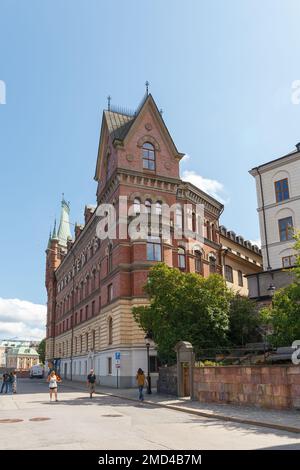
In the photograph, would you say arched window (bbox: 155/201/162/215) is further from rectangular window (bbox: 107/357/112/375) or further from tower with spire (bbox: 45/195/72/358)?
tower with spire (bbox: 45/195/72/358)

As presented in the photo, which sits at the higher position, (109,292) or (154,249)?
(154,249)

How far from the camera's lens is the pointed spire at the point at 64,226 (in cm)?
8131

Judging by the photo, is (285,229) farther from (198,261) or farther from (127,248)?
(127,248)

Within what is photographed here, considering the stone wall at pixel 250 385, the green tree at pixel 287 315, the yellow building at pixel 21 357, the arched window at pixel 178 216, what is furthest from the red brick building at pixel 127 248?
the yellow building at pixel 21 357

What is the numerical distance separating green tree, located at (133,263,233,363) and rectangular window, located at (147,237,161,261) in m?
9.72

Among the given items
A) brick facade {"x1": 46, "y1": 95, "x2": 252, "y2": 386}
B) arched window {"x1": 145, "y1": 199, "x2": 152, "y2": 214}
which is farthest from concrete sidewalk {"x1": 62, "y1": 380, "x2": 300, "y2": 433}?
arched window {"x1": 145, "y1": 199, "x2": 152, "y2": 214}

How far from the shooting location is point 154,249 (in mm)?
35625

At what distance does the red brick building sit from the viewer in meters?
34.5

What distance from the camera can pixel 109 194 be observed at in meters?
39.1

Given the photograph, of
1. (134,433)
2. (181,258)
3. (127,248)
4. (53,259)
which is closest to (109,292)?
(127,248)

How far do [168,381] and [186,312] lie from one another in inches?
160

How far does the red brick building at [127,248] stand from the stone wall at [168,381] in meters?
7.54

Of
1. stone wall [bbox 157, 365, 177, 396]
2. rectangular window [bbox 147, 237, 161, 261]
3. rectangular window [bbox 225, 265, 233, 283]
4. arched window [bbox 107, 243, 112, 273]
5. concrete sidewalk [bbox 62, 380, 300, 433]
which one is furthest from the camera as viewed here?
rectangular window [bbox 225, 265, 233, 283]
